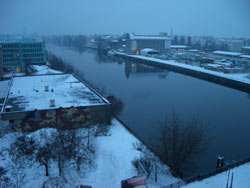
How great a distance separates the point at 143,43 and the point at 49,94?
19.0m

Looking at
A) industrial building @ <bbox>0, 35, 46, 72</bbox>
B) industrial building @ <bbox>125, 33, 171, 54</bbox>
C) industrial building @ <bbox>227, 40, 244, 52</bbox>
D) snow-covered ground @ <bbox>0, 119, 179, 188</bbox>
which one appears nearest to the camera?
snow-covered ground @ <bbox>0, 119, 179, 188</bbox>

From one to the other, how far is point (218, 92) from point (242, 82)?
1.67 meters

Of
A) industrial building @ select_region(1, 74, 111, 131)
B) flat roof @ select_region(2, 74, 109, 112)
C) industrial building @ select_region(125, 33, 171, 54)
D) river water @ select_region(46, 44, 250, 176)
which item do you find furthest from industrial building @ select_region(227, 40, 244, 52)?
industrial building @ select_region(1, 74, 111, 131)

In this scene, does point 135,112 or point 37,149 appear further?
point 135,112

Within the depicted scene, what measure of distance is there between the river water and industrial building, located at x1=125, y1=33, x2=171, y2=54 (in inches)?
454

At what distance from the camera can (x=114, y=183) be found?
10.3 feet

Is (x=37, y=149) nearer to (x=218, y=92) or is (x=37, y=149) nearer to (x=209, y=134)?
(x=209, y=134)

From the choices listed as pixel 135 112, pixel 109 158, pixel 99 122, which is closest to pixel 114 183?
pixel 109 158

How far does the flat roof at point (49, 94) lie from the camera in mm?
5195

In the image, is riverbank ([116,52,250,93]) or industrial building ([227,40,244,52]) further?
industrial building ([227,40,244,52])

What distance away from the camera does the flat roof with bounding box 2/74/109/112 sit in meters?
5.20

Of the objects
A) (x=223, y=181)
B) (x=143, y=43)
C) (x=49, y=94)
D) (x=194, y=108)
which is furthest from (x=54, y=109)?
(x=143, y=43)

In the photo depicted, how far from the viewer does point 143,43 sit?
23953mm

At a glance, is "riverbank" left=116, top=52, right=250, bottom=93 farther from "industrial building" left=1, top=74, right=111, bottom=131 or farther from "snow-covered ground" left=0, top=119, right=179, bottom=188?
"snow-covered ground" left=0, top=119, right=179, bottom=188
